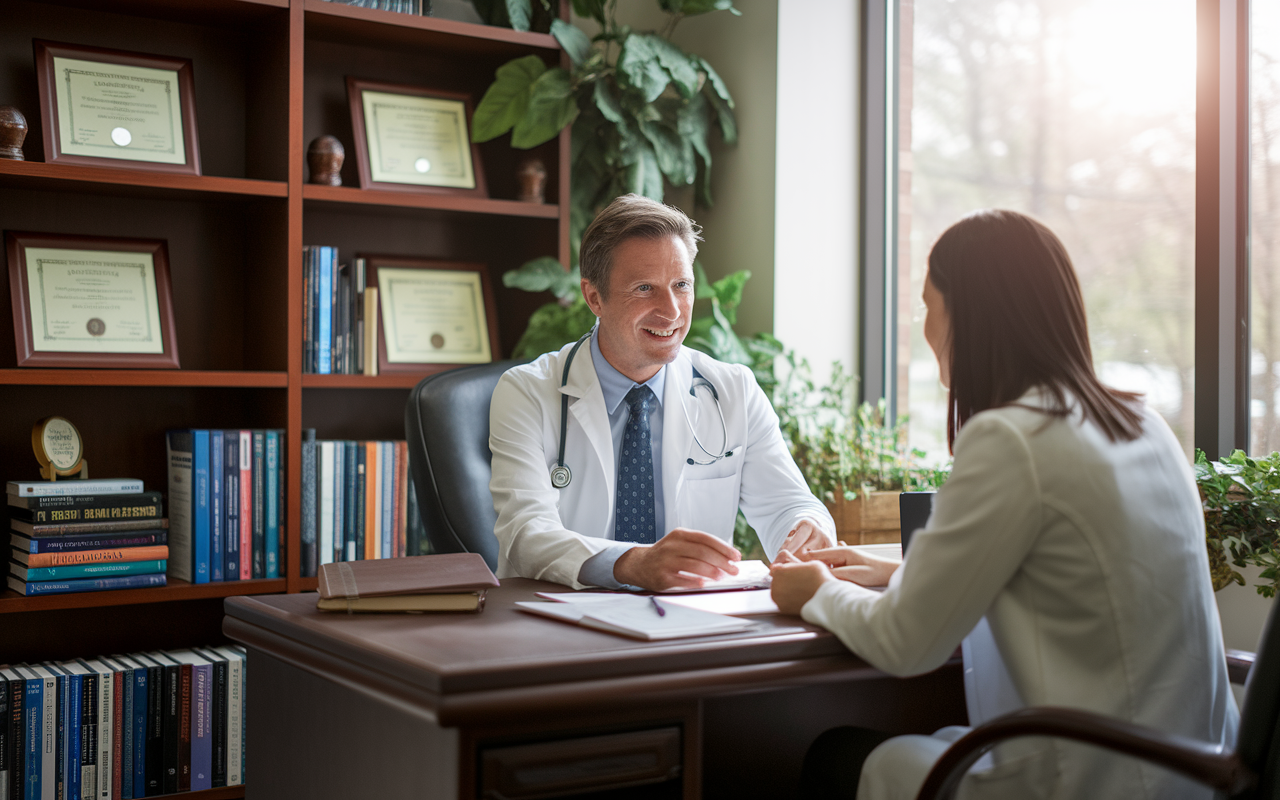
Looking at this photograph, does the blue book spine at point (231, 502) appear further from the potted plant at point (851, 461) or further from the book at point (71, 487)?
the potted plant at point (851, 461)

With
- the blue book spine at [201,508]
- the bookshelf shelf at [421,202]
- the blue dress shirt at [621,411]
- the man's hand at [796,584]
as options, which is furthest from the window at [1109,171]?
the blue book spine at [201,508]

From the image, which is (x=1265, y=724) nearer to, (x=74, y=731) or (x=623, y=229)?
(x=623, y=229)

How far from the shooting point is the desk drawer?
1.08 metres

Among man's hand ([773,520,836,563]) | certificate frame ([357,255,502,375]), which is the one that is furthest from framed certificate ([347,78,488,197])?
man's hand ([773,520,836,563])

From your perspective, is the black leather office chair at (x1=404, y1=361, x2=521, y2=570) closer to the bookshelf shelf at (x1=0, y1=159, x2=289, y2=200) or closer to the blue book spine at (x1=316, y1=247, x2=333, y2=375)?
the blue book spine at (x1=316, y1=247, x2=333, y2=375)

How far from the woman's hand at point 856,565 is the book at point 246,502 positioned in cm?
157

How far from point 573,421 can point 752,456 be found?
0.38m

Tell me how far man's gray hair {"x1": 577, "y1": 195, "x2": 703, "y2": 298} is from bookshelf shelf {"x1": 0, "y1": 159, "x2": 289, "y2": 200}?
3.02 feet

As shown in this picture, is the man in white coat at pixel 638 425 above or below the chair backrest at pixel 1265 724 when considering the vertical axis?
above

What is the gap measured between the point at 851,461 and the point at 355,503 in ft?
4.20

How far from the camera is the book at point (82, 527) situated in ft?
7.82

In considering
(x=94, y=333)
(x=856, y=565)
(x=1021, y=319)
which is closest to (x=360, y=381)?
(x=94, y=333)

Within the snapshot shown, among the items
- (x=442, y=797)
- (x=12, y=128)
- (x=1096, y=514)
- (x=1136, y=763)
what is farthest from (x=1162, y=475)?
(x=12, y=128)

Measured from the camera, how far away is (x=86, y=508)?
2436 millimetres
